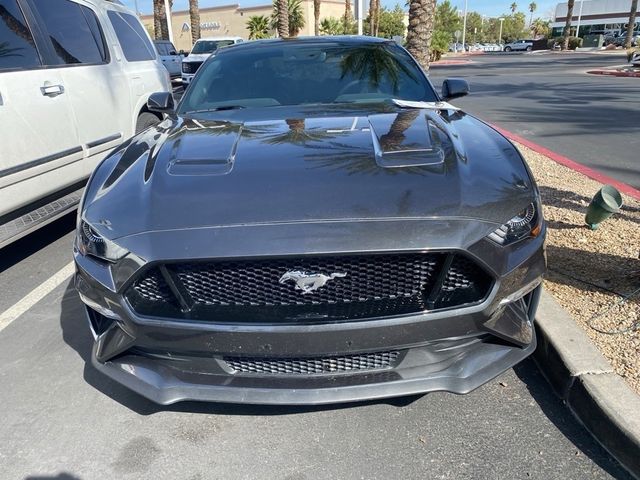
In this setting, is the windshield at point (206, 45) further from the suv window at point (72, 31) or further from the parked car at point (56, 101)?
the suv window at point (72, 31)

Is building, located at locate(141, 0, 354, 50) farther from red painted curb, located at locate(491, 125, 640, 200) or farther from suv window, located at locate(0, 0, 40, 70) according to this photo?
suv window, located at locate(0, 0, 40, 70)

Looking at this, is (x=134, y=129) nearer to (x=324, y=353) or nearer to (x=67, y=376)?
(x=67, y=376)

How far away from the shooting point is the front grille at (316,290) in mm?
2090

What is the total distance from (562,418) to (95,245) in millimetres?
2210

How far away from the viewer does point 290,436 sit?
8.11 ft

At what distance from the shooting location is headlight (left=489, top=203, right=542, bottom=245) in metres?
2.15

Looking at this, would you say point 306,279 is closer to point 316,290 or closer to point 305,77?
point 316,290

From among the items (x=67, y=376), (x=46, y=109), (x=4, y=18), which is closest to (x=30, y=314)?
(x=67, y=376)

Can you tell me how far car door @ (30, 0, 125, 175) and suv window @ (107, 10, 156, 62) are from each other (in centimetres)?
43

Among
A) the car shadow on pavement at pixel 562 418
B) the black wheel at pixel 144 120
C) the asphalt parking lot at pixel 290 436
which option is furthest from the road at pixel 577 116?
→ the black wheel at pixel 144 120

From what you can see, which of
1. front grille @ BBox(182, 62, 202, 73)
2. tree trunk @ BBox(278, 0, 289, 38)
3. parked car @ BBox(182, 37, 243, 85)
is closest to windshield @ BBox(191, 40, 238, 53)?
parked car @ BBox(182, 37, 243, 85)

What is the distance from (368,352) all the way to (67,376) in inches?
70.6

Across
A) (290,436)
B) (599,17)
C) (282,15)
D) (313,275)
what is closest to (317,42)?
(313,275)

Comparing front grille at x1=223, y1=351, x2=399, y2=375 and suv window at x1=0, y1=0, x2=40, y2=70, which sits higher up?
suv window at x1=0, y1=0, x2=40, y2=70
